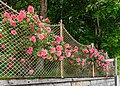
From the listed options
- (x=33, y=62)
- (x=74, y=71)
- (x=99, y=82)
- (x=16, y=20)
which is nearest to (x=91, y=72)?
(x=99, y=82)

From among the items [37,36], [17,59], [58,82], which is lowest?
[58,82]

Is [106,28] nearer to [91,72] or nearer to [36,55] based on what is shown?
[91,72]

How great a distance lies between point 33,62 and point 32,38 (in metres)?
0.44

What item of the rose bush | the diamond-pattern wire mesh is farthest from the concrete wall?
the rose bush

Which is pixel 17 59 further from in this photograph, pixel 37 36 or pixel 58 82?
pixel 58 82

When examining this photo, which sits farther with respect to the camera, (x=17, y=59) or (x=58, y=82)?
(x=58, y=82)

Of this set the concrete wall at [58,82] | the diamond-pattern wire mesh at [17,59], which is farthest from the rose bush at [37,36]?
the concrete wall at [58,82]

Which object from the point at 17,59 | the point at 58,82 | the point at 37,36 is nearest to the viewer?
the point at 17,59

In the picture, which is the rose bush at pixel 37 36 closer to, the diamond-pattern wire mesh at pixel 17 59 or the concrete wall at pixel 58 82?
the diamond-pattern wire mesh at pixel 17 59

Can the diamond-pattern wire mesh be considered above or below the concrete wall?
above

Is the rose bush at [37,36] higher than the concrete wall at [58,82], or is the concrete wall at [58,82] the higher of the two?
the rose bush at [37,36]

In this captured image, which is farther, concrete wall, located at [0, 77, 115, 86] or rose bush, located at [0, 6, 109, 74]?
rose bush, located at [0, 6, 109, 74]

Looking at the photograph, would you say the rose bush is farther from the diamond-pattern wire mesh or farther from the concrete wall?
the concrete wall

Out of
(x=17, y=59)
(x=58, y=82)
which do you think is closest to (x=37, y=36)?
(x=17, y=59)
